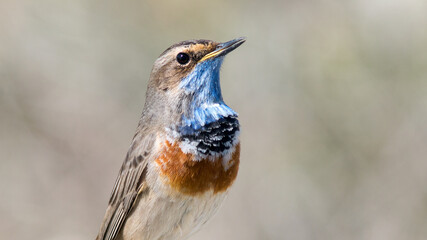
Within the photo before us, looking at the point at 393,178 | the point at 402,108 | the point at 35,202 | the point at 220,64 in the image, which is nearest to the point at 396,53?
the point at 402,108

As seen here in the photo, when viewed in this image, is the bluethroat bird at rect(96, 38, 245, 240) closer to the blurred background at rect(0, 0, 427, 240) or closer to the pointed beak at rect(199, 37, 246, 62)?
the pointed beak at rect(199, 37, 246, 62)

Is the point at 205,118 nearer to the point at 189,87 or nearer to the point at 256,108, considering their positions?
the point at 189,87

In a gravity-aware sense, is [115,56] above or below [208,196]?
above

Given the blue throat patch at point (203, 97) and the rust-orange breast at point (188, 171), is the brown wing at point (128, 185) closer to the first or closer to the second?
the rust-orange breast at point (188, 171)

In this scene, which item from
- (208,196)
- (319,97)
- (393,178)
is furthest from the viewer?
(319,97)

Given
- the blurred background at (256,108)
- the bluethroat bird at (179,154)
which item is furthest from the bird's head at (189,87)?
the blurred background at (256,108)

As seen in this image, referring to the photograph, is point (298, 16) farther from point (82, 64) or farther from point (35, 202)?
point (35, 202)

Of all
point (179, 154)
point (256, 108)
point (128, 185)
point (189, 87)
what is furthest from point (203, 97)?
point (256, 108)

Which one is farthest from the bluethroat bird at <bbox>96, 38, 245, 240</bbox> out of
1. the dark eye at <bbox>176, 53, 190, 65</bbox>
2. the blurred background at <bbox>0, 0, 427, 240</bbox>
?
the blurred background at <bbox>0, 0, 427, 240</bbox>
